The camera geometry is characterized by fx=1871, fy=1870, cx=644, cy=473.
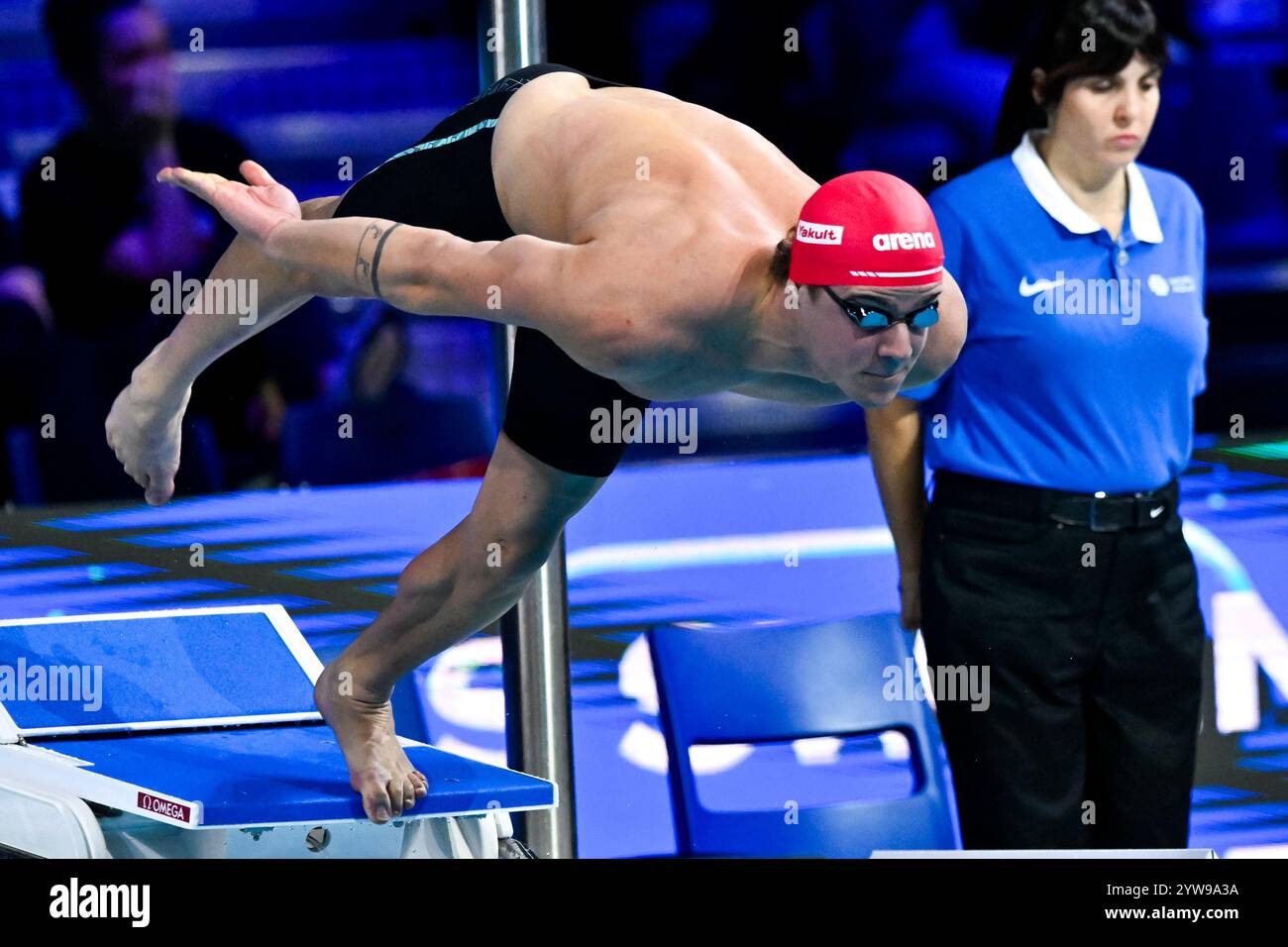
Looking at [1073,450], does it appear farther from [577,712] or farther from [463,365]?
[463,365]

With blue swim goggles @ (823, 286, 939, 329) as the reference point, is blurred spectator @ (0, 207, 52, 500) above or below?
above

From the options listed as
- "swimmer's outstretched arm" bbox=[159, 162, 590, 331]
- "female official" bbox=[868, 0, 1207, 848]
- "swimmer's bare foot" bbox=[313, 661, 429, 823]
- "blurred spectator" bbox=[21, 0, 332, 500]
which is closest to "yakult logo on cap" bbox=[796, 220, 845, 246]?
"swimmer's outstretched arm" bbox=[159, 162, 590, 331]

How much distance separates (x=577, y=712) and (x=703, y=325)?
1.99 metres

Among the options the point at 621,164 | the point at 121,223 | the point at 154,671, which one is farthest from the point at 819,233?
the point at 121,223

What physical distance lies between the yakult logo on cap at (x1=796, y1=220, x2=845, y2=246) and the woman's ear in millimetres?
1145

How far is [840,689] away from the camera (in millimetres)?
4305

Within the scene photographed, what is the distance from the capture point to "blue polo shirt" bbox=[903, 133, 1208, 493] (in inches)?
151

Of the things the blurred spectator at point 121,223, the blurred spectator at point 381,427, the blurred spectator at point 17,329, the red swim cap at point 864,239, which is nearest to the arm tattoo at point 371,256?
the red swim cap at point 864,239

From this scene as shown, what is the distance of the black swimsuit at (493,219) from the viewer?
3.55 m

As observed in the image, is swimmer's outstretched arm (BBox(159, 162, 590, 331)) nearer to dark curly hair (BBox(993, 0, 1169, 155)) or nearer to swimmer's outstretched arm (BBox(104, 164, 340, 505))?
swimmer's outstretched arm (BBox(104, 164, 340, 505))

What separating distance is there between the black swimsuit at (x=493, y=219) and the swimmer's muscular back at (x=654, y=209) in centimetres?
6

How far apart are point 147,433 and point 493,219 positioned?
981 millimetres
